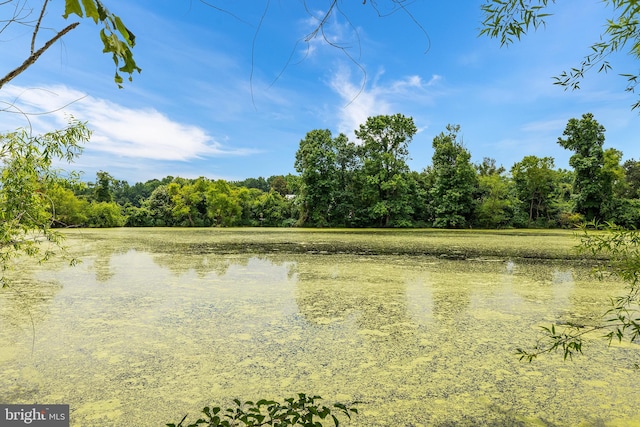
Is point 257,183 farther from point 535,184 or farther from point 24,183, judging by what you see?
point 24,183

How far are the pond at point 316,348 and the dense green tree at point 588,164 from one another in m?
16.0

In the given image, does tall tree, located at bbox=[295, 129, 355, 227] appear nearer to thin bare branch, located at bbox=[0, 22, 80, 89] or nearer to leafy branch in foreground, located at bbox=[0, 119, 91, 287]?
leafy branch in foreground, located at bbox=[0, 119, 91, 287]

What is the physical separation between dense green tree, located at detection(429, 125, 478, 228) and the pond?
15.6 metres

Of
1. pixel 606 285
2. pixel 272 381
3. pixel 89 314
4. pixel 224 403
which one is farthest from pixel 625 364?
pixel 89 314

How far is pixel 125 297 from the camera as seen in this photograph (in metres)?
4.05

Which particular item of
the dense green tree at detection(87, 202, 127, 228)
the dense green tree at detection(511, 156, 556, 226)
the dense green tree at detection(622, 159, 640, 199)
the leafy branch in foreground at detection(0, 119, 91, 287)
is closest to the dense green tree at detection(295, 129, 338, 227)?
the dense green tree at detection(511, 156, 556, 226)

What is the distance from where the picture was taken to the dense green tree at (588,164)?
17609mm

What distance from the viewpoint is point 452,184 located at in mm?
20562

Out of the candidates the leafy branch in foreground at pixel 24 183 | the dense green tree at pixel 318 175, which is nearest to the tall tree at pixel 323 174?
the dense green tree at pixel 318 175

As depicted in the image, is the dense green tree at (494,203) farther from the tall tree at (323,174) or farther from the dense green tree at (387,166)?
the tall tree at (323,174)

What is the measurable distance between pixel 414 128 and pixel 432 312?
18.9 metres

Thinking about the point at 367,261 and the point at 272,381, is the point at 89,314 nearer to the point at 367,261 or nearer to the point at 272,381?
the point at 272,381

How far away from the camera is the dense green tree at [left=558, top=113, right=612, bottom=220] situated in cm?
1761
